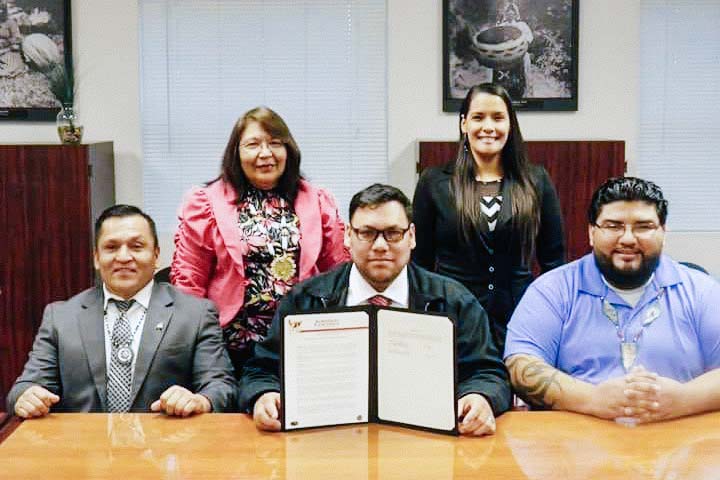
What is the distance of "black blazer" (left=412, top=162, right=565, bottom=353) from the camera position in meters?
3.06

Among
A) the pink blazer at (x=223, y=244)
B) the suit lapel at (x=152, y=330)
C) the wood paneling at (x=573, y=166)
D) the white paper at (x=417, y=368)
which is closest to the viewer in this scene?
the white paper at (x=417, y=368)

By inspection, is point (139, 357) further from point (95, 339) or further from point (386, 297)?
point (386, 297)

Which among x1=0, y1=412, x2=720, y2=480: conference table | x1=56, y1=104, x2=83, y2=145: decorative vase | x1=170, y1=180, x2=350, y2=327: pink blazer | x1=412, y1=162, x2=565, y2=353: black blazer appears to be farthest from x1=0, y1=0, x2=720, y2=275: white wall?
x1=0, y1=412, x2=720, y2=480: conference table

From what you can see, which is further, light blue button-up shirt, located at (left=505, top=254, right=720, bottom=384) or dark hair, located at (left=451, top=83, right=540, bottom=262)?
dark hair, located at (left=451, top=83, right=540, bottom=262)

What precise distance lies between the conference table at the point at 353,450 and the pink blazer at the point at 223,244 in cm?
67

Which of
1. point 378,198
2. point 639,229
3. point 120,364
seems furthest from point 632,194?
point 120,364

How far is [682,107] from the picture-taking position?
16.2 feet

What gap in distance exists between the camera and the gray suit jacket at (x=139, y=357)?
8.44 feet

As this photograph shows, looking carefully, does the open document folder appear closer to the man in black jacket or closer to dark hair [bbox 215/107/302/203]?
the man in black jacket

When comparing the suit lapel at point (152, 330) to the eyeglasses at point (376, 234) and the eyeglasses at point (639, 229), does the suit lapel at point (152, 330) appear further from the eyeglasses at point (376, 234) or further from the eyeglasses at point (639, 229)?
the eyeglasses at point (639, 229)

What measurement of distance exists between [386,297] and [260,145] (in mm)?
748

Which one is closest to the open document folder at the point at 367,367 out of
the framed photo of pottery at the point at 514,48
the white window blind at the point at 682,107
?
the framed photo of pottery at the point at 514,48

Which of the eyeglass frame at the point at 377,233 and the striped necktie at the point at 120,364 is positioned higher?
the eyeglass frame at the point at 377,233

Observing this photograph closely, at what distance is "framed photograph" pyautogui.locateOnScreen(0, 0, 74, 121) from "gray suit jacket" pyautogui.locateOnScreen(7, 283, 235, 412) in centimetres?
239
